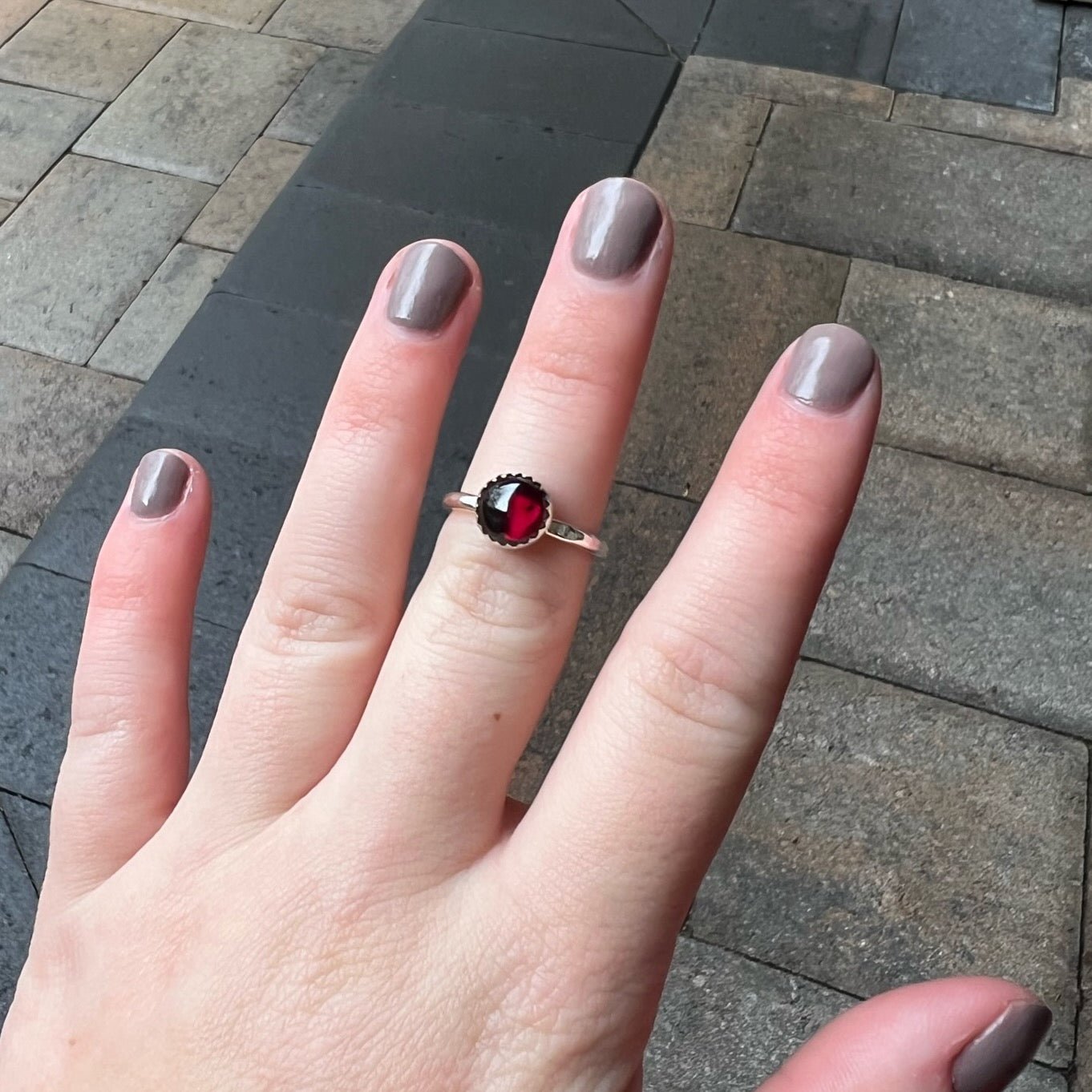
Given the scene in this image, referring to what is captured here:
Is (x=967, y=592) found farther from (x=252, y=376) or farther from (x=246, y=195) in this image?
(x=246, y=195)

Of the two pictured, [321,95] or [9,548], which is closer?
[9,548]

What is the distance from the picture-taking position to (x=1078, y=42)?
3.07 meters

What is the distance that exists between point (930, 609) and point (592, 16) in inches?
87.7

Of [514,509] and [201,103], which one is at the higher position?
[514,509]

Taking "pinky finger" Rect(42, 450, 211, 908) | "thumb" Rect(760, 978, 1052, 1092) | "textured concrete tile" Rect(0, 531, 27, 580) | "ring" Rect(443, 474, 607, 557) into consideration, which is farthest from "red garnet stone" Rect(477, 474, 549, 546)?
"textured concrete tile" Rect(0, 531, 27, 580)

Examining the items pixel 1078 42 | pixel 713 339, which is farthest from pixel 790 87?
pixel 713 339

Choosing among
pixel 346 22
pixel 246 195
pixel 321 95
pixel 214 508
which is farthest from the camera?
pixel 346 22

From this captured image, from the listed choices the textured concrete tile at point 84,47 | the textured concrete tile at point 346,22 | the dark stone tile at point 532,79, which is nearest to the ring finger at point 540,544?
the dark stone tile at point 532,79

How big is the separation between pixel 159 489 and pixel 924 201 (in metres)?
2.31

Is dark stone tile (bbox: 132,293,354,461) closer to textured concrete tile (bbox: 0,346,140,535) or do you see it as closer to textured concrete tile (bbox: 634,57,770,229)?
textured concrete tile (bbox: 0,346,140,535)

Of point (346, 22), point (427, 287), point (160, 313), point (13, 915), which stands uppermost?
point (427, 287)

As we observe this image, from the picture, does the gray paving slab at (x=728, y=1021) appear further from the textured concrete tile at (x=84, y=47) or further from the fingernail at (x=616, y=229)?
the textured concrete tile at (x=84, y=47)

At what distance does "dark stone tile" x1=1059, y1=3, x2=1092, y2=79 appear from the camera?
9.88ft

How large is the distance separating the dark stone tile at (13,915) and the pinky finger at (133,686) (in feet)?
3.31
